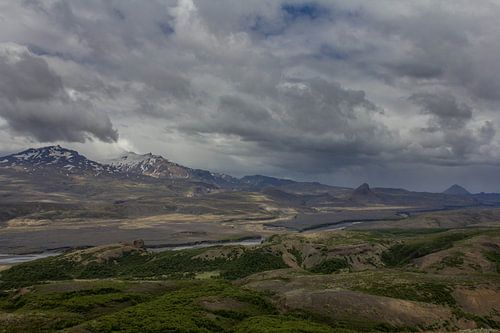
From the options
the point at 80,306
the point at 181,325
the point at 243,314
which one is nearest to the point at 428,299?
the point at 243,314

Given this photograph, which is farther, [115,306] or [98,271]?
[98,271]

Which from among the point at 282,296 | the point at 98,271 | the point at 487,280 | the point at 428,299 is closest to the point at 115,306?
the point at 282,296

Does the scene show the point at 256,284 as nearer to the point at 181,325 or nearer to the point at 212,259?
the point at 181,325

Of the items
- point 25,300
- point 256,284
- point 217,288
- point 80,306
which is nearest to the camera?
point 80,306

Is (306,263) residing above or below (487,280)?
below

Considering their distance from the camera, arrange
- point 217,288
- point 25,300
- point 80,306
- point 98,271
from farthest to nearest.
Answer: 1. point 98,271
2. point 217,288
3. point 25,300
4. point 80,306

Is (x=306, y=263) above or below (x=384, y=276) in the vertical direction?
below

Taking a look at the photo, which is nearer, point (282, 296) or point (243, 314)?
point (243, 314)

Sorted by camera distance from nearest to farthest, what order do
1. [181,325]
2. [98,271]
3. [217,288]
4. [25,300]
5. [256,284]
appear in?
[181,325], [25,300], [217,288], [256,284], [98,271]

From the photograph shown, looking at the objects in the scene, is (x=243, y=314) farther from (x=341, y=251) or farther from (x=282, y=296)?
(x=341, y=251)
